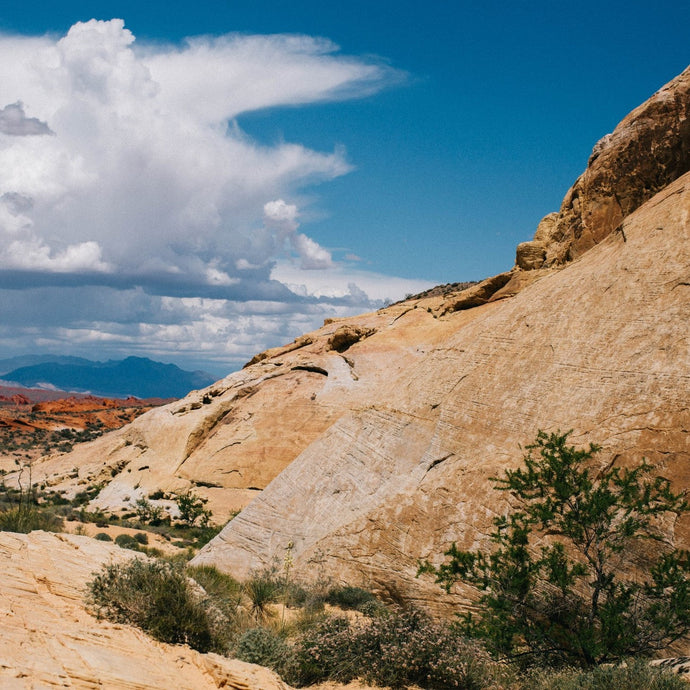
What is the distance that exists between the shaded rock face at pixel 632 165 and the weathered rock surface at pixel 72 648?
Result: 13.5 metres

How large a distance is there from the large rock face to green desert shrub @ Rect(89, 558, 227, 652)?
465cm

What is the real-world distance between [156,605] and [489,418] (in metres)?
7.32

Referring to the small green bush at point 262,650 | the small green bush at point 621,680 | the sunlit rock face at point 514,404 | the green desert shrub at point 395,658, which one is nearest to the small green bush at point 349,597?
the sunlit rock face at point 514,404

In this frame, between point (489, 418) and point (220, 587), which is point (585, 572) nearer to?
point (489, 418)

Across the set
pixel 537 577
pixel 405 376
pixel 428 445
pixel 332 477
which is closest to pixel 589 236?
pixel 405 376

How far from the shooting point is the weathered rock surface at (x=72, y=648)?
5.20 m

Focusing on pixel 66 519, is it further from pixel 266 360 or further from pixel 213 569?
pixel 266 360

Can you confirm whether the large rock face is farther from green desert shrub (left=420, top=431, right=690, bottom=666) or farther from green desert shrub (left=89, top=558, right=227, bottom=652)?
green desert shrub (left=89, top=558, right=227, bottom=652)

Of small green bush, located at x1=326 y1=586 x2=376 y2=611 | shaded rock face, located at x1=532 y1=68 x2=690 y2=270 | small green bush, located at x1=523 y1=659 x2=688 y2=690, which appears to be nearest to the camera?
small green bush, located at x1=523 y1=659 x2=688 y2=690

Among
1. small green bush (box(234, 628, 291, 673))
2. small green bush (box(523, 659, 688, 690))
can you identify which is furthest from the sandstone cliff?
small green bush (box(234, 628, 291, 673))

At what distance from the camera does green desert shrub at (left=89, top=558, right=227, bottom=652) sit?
7.18 m

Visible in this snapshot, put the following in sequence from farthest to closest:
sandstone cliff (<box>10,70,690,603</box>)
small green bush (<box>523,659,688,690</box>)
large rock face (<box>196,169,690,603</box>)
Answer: sandstone cliff (<box>10,70,690,603</box>) < large rock face (<box>196,169,690,603</box>) < small green bush (<box>523,659,688,690</box>)

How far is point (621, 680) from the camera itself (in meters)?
6.79

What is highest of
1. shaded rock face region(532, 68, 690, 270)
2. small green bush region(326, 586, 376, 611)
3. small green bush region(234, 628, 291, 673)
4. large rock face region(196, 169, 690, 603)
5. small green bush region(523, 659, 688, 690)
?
shaded rock face region(532, 68, 690, 270)
